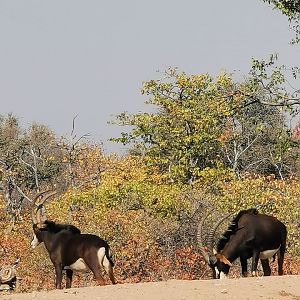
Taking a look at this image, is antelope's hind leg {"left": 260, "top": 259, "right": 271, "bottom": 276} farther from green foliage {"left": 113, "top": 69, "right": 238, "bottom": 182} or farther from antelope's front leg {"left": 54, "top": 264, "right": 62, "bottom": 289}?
green foliage {"left": 113, "top": 69, "right": 238, "bottom": 182}

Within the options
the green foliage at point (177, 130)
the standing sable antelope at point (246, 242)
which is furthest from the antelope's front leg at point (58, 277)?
the green foliage at point (177, 130)

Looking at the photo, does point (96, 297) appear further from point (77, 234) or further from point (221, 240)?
point (221, 240)

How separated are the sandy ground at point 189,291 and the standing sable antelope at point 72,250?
5.14 ft

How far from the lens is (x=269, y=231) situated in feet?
51.8

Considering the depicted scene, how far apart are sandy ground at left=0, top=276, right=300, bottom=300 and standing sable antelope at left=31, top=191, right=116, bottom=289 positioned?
1.57 m

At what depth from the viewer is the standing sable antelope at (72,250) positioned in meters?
14.1

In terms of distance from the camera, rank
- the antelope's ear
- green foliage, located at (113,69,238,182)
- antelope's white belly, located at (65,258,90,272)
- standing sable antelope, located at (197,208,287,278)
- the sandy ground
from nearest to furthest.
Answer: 1. the sandy ground
2. antelope's white belly, located at (65,258,90,272)
3. the antelope's ear
4. standing sable antelope, located at (197,208,287,278)
5. green foliage, located at (113,69,238,182)

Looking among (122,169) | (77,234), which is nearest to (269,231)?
(77,234)

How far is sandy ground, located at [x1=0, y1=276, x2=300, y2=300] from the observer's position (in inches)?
451

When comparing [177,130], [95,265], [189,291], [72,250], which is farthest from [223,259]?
[177,130]

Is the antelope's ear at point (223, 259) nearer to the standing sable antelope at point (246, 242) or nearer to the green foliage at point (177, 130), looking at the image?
the standing sable antelope at point (246, 242)

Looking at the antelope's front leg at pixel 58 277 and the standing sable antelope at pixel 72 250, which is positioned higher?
the standing sable antelope at pixel 72 250

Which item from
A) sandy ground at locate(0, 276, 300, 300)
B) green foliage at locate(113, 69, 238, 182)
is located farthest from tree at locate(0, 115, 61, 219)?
sandy ground at locate(0, 276, 300, 300)

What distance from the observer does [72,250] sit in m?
14.7
